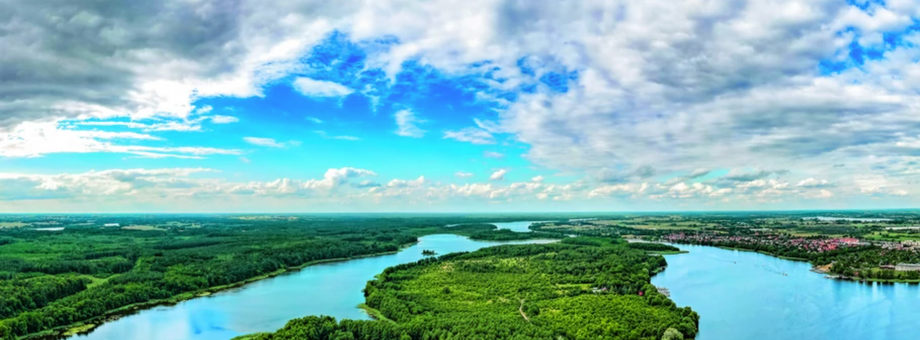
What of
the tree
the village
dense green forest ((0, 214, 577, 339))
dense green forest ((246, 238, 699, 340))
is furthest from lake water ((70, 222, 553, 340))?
the village

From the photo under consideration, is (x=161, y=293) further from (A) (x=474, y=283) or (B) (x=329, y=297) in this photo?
(A) (x=474, y=283)

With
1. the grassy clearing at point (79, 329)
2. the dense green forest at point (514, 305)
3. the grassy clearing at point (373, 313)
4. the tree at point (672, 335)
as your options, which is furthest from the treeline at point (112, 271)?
the tree at point (672, 335)

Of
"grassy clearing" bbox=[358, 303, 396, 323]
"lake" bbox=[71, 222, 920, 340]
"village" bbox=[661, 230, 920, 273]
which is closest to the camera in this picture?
"lake" bbox=[71, 222, 920, 340]

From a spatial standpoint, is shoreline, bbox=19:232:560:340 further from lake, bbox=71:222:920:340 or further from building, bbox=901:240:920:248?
building, bbox=901:240:920:248

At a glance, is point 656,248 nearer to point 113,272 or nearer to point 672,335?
point 672,335

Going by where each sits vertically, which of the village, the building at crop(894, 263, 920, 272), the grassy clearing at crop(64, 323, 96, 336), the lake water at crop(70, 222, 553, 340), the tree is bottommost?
the grassy clearing at crop(64, 323, 96, 336)
